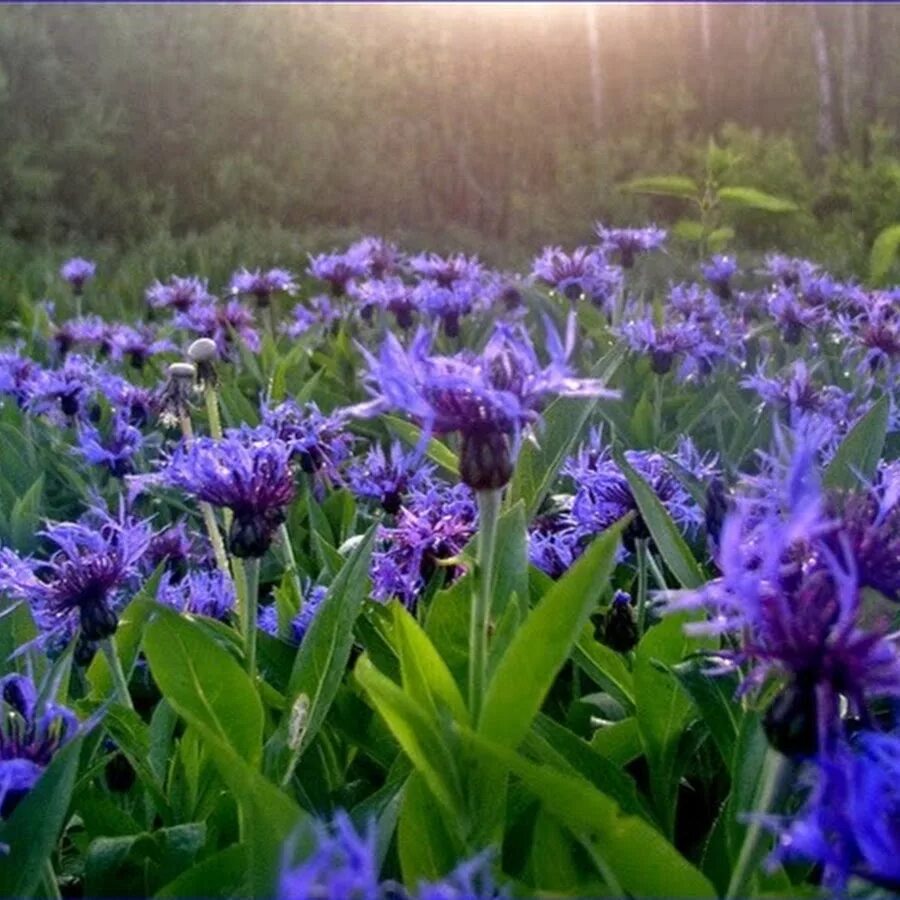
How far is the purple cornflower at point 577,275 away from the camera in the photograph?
2963 mm

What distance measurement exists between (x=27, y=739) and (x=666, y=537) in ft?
1.73

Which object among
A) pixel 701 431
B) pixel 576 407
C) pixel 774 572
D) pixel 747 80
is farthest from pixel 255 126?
pixel 774 572

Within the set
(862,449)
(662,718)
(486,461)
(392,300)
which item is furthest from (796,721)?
(392,300)

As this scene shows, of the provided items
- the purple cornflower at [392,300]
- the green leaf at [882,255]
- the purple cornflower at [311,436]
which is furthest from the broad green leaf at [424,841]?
the green leaf at [882,255]

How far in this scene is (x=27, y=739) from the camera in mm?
951

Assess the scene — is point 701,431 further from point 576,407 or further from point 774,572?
point 774,572

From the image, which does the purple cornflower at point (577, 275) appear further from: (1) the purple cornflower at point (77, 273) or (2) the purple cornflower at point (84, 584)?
(2) the purple cornflower at point (84, 584)

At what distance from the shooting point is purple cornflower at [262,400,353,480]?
5.46 ft

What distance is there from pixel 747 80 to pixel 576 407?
34.7ft

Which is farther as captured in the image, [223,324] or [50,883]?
[223,324]

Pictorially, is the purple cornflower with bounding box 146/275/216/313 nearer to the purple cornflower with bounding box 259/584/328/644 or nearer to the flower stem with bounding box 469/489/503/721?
the purple cornflower with bounding box 259/584/328/644

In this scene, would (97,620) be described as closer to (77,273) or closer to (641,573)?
(641,573)

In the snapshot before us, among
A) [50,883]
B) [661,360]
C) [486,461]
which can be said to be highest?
[486,461]

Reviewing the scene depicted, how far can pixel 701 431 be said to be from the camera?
7.89 ft
